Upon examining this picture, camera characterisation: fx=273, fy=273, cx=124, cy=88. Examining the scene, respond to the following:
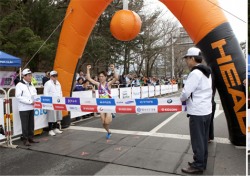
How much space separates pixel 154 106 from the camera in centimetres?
572

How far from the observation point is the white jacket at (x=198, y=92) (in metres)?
4.45

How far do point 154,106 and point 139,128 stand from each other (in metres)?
2.83

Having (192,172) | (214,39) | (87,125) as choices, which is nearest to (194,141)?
(192,172)

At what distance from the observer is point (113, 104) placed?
6078 mm

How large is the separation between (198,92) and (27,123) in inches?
A: 167

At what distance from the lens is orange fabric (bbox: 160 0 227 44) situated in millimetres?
5754

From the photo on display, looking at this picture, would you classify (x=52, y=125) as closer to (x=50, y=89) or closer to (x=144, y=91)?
(x=50, y=89)

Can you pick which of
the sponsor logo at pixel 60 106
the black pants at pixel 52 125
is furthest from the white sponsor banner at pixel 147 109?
the black pants at pixel 52 125

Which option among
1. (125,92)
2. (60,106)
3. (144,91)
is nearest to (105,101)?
(60,106)

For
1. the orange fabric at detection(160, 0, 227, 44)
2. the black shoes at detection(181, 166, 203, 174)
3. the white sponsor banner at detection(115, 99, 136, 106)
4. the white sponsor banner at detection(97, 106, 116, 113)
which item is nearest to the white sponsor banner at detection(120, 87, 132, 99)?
the white sponsor banner at detection(97, 106, 116, 113)

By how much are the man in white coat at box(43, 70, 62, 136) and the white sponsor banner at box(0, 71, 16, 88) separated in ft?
18.1

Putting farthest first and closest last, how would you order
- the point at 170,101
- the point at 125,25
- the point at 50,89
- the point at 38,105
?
1. the point at 50,89
2. the point at 125,25
3. the point at 38,105
4. the point at 170,101

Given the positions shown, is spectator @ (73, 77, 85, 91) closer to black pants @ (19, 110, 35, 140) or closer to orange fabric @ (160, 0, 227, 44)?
black pants @ (19, 110, 35, 140)

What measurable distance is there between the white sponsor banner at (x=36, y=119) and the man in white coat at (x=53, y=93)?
15 cm
